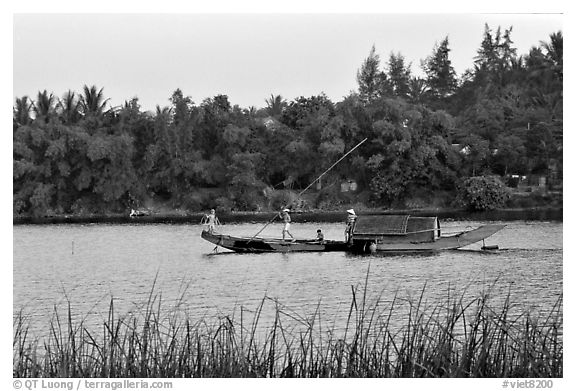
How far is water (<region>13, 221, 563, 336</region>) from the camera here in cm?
1090

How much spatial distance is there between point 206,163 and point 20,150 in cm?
260

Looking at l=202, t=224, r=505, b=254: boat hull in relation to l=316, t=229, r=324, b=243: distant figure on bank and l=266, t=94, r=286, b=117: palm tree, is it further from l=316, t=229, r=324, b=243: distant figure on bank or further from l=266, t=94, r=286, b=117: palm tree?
l=266, t=94, r=286, b=117: palm tree

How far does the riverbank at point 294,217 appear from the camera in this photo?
37.7 ft

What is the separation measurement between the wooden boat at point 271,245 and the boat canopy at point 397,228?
0.80m

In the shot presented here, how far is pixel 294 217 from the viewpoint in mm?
14844

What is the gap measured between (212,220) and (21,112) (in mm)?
4410

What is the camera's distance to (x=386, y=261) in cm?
1562

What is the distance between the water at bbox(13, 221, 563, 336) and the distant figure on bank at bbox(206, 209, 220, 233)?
46 centimetres

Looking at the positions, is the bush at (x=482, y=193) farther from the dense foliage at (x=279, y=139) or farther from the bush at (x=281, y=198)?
the bush at (x=281, y=198)

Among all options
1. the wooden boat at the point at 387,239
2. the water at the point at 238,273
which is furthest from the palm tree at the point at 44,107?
the wooden boat at the point at 387,239

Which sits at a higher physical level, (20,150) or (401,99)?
(401,99)

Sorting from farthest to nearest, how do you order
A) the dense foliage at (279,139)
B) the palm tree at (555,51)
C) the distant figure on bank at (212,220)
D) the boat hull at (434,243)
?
the boat hull at (434,243), the distant figure on bank at (212,220), the dense foliage at (279,139), the palm tree at (555,51)

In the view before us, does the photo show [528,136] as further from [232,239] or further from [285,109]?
[232,239]
